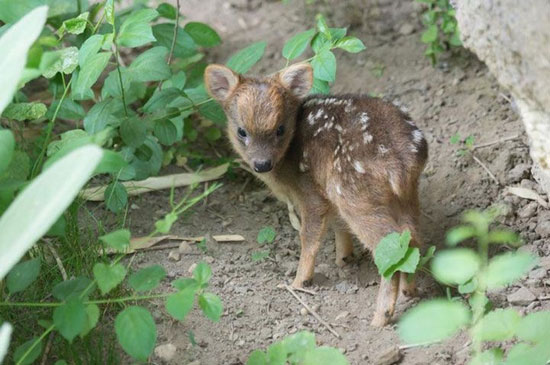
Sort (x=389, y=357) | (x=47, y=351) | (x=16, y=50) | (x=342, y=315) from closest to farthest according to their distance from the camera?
(x=16, y=50) → (x=47, y=351) → (x=389, y=357) → (x=342, y=315)

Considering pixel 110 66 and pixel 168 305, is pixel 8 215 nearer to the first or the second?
pixel 168 305

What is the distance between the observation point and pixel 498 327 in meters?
2.91

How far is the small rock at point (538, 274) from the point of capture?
4105 mm

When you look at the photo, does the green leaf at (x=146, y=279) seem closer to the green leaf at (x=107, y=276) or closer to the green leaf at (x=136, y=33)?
the green leaf at (x=107, y=276)

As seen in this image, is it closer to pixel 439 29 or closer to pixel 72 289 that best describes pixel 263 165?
pixel 72 289

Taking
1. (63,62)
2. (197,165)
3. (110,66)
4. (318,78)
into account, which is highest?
(63,62)

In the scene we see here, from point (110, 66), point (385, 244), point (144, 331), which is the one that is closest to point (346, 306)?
point (385, 244)

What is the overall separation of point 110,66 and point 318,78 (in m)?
1.77

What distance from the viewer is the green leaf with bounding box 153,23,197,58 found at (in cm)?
476

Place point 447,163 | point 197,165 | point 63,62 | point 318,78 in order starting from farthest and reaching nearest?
1. point 197,165
2. point 447,163
3. point 318,78
4. point 63,62

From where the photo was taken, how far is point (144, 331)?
3084 millimetres

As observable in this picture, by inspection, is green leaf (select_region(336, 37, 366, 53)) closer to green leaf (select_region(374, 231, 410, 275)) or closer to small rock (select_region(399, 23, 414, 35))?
green leaf (select_region(374, 231, 410, 275))

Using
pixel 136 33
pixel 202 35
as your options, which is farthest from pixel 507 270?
pixel 202 35

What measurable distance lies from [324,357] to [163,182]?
2355 mm
